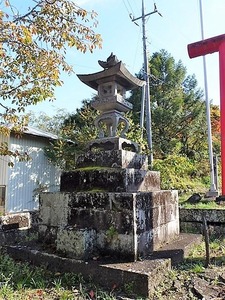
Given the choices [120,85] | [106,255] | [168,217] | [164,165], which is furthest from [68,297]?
[164,165]

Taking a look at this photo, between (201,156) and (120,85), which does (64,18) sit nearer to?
(120,85)

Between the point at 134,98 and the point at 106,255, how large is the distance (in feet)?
54.7

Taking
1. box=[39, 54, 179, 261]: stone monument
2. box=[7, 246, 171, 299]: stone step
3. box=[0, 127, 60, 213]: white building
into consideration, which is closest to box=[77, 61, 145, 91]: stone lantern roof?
box=[39, 54, 179, 261]: stone monument

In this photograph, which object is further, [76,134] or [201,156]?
[201,156]

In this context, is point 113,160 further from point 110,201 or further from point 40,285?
point 40,285

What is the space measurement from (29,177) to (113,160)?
8.96 metres

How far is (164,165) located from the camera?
36.2 ft

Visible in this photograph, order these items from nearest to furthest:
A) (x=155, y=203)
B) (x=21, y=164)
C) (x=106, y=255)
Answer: (x=106, y=255) → (x=155, y=203) → (x=21, y=164)

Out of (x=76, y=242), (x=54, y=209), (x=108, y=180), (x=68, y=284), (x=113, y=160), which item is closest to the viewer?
(x=68, y=284)

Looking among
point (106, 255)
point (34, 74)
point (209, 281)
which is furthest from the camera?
point (34, 74)

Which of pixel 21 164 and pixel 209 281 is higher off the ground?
pixel 21 164

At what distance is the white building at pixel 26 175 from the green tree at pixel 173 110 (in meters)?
8.05

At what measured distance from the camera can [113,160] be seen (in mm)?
4934

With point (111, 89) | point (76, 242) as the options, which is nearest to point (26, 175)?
point (111, 89)
